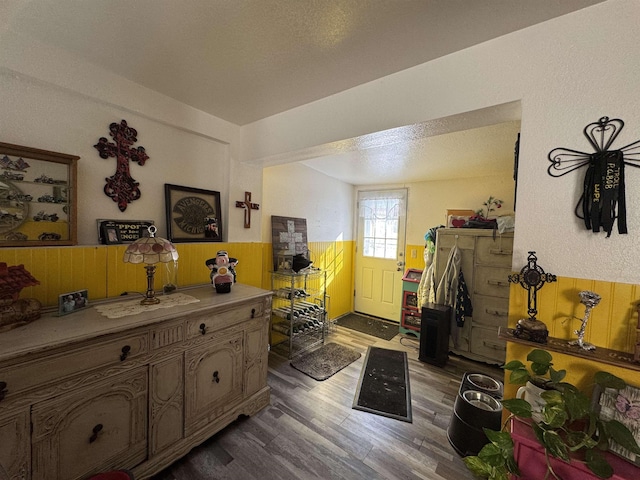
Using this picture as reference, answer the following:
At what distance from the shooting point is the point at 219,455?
156 cm

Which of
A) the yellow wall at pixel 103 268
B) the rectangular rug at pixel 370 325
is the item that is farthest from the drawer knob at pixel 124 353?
the rectangular rug at pixel 370 325

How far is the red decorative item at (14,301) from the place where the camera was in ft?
3.76

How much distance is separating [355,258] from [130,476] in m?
3.74

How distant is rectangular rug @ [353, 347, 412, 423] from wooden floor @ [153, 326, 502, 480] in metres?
0.06

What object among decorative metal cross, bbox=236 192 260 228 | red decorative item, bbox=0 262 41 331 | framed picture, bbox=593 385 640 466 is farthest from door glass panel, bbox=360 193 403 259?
red decorative item, bbox=0 262 41 331

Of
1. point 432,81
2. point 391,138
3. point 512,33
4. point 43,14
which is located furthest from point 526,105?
point 43,14

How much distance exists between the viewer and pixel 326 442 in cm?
169

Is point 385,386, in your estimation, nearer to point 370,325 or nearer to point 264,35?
point 370,325

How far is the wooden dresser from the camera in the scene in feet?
3.34

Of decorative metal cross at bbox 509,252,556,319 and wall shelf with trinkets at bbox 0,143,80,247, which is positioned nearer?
decorative metal cross at bbox 509,252,556,319

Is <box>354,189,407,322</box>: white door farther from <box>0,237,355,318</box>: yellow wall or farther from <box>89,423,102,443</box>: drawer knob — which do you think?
<box>89,423,102,443</box>: drawer knob

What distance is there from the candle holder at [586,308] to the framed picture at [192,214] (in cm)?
241

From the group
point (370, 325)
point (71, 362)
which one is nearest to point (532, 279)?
point (71, 362)

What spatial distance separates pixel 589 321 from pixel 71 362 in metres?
2.29
